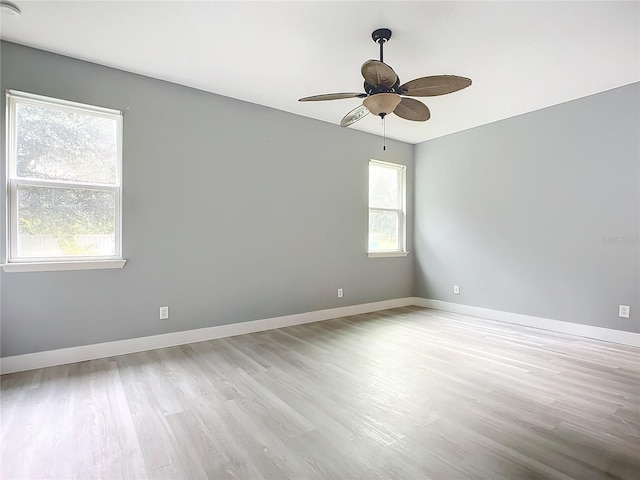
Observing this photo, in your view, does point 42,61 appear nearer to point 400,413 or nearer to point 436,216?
point 400,413

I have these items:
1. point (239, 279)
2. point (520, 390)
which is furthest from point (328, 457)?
point (239, 279)

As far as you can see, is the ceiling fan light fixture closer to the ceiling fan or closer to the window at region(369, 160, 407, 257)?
the ceiling fan

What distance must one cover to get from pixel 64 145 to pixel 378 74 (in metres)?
2.72

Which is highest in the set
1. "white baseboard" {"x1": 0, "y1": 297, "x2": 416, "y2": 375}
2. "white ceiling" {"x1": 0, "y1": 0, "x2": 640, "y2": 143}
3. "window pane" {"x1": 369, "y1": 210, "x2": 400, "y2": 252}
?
"white ceiling" {"x1": 0, "y1": 0, "x2": 640, "y2": 143}

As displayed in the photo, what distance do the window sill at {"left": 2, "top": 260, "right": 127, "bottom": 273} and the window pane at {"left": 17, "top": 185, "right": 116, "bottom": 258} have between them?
111 mm

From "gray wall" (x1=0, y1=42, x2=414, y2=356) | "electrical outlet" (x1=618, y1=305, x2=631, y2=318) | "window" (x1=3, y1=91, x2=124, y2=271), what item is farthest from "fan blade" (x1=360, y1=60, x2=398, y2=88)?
"electrical outlet" (x1=618, y1=305, x2=631, y2=318)

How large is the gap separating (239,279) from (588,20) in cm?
377

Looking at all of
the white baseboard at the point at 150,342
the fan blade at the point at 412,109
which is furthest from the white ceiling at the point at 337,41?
the white baseboard at the point at 150,342

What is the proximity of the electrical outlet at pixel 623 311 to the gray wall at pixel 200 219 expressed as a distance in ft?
9.62

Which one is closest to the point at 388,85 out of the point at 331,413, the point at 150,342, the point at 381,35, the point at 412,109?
the point at 381,35

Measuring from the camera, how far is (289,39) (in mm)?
2629

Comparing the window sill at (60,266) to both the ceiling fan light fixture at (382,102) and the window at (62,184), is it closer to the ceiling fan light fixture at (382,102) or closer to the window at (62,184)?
the window at (62,184)

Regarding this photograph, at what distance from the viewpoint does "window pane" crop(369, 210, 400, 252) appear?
5145mm

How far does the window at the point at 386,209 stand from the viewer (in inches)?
203
